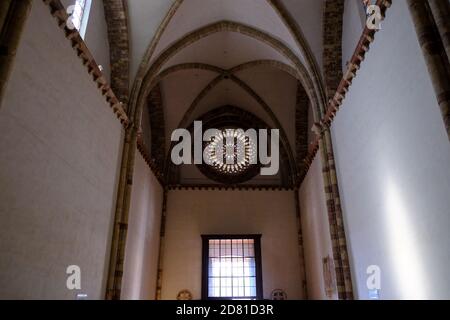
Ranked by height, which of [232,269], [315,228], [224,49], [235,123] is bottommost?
[232,269]

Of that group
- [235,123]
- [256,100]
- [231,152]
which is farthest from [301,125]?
[231,152]

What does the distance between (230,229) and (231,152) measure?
3485mm

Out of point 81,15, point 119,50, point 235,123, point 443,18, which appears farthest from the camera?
point 235,123

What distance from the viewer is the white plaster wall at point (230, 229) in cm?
1373

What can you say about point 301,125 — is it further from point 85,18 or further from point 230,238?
point 85,18

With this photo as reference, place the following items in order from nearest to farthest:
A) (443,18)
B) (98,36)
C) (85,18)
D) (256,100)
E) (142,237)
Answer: (443,18) → (85,18) → (98,36) → (142,237) → (256,100)

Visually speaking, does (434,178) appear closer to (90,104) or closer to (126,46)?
(90,104)

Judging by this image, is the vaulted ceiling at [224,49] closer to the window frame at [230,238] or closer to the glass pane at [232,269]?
the window frame at [230,238]

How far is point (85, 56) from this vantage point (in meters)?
7.23

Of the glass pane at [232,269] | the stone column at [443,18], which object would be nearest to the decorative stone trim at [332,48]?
the stone column at [443,18]

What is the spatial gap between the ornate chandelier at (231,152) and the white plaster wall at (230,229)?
3.99ft

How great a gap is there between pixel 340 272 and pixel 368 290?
54.1 inches
